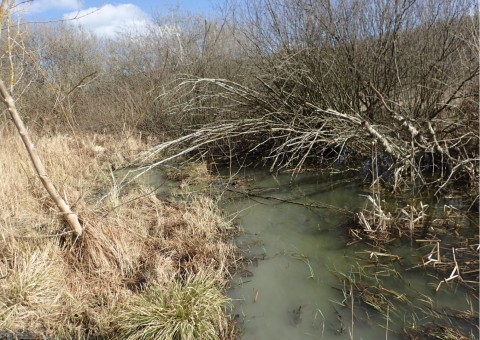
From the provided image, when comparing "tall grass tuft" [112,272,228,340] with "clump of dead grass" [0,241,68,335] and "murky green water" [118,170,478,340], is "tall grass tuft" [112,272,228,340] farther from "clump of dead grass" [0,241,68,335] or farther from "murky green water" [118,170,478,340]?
"clump of dead grass" [0,241,68,335]

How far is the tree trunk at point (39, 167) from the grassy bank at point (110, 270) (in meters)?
0.13

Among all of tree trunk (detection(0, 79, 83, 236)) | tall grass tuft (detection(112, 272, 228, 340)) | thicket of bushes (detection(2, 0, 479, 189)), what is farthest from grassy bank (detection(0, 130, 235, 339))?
thicket of bushes (detection(2, 0, 479, 189))

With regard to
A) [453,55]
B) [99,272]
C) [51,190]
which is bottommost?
[99,272]

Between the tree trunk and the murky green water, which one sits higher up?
the tree trunk

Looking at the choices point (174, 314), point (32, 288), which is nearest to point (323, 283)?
point (174, 314)

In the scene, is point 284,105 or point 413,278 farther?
point 284,105

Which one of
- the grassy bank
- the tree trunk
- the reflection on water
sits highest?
the tree trunk

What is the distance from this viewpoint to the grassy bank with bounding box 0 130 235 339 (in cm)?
300

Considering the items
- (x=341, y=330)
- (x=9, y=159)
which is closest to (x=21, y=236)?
(x=9, y=159)

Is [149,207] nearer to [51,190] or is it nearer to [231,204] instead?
[231,204]

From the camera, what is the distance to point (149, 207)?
561 centimetres

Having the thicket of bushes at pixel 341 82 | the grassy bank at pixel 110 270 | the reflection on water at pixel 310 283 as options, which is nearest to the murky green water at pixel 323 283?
the reflection on water at pixel 310 283

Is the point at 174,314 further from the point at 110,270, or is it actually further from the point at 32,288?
the point at 32,288

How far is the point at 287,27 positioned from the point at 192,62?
313 cm
